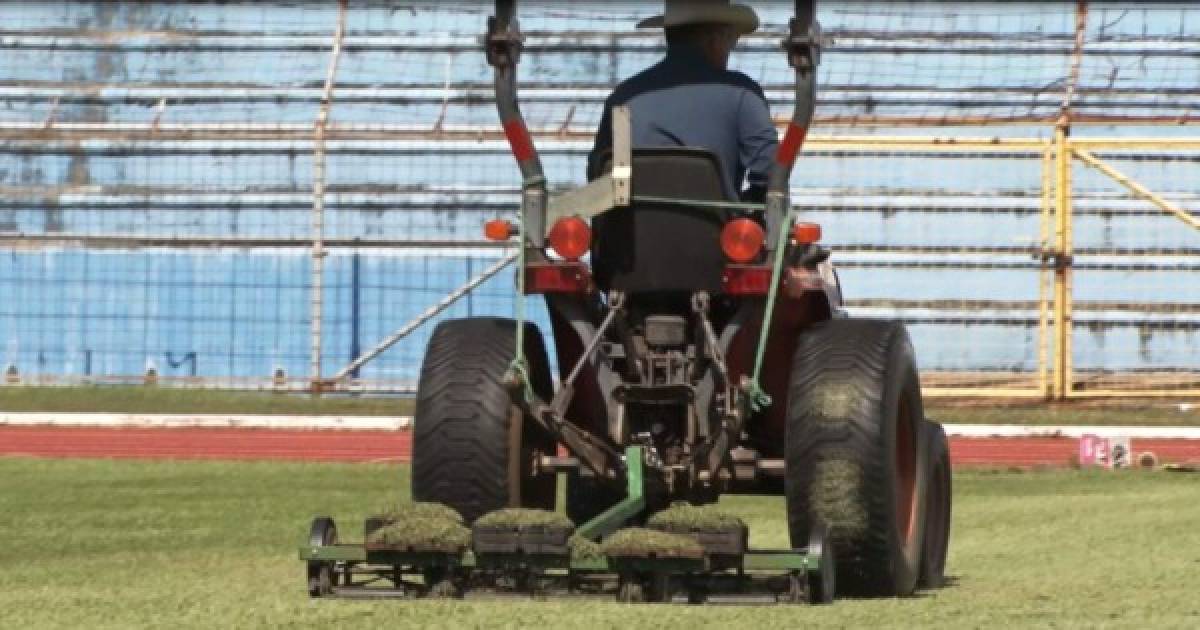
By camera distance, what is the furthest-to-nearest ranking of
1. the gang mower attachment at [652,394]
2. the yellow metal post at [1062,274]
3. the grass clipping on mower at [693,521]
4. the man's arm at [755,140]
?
1. the yellow metal post at [1062,274]
2. the man's arm at [755,140]
3. the gang mower attachment at [652,394]
4. the grass clipping on mower at [693,521]

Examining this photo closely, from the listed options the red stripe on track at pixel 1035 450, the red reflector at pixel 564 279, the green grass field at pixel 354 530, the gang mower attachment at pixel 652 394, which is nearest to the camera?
the green grass field at pixel 354 530

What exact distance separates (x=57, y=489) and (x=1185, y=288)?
14.2 metres

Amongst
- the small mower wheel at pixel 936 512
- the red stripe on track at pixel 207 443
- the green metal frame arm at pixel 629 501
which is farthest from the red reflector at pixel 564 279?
the red stripe on track at pixel 207 443

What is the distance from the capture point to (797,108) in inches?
348

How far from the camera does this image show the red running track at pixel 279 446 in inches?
833

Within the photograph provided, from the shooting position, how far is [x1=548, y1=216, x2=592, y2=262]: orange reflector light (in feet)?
27.9

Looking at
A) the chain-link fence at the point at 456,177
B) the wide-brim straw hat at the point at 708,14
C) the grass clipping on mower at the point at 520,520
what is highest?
the chain-link fence at the point at 456,177

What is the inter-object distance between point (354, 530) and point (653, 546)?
205 inches

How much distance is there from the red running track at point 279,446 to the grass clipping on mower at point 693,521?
11934 mm

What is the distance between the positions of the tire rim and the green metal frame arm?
97 cm

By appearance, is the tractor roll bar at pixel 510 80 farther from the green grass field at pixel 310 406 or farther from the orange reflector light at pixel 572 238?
the green grass field at pixel 310 406

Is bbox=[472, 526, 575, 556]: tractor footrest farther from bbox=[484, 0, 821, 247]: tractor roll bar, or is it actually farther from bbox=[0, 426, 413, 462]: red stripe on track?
bbox=[0, 426, 413, 462]: red stripe on track

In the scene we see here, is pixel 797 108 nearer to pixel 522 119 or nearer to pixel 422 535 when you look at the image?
pixel 522 119

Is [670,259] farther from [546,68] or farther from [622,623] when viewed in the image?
[546,68]
